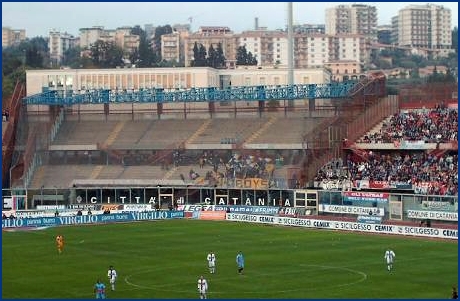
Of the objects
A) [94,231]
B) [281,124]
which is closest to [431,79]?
[281,124]

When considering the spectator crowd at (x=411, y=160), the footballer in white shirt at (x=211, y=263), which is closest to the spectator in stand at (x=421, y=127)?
the spectator crowd at (x=411, y=160)

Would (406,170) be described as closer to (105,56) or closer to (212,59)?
(212,59)

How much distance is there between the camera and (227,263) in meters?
52.4

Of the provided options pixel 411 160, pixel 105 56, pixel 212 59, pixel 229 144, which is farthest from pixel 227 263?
pixel 105 56

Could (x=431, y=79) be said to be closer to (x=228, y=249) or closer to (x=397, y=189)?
(x=397, y=189)

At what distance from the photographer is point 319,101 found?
92688 mm

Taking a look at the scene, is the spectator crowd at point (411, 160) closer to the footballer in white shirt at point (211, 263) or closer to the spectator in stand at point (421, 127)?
the spectator in stand at point (421, 127)

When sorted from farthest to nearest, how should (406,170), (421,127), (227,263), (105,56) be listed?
(105,56) < (421,127) < (406,170) < (227,263)

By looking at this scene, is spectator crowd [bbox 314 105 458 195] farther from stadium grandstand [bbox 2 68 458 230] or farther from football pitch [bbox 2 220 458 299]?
football pitch [bbox 2 220 458 299]

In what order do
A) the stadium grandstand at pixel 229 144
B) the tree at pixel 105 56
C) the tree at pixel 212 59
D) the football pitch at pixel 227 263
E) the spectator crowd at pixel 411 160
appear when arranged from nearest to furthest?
1. the football pitch at pixel 227 263
2. the spectator crowd at pixel 411 160
3. the stadium grandstand at pixel 229 144
4. the tree at pixel 212 59
5. the tree at pixel 105 56

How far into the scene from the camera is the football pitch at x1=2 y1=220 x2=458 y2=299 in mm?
43594

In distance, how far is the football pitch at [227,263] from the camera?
143 ft

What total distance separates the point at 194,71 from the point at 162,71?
3366 mm

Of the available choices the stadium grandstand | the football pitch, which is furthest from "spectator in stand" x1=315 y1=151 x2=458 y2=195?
the football pitch
